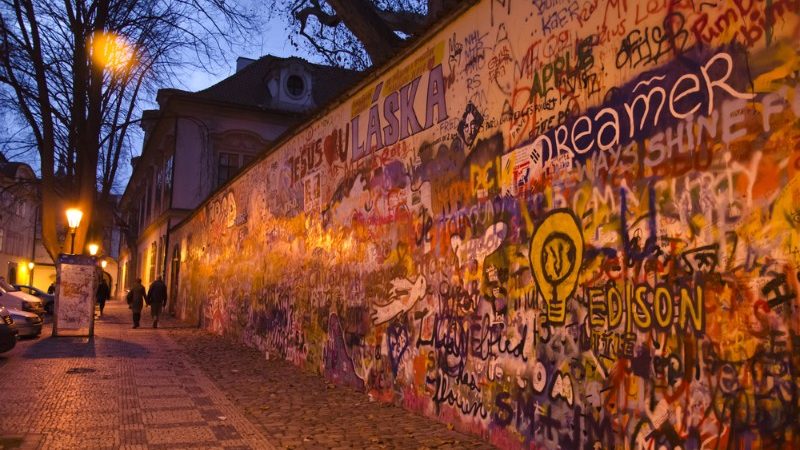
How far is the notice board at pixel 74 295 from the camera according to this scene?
16672mm

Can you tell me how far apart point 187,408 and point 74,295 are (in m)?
10.9

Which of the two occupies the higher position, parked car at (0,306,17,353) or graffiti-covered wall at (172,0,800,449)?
graffiti-covered wall at (172,0,800,449)

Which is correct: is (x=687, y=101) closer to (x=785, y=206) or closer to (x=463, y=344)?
(x=785, y=206)

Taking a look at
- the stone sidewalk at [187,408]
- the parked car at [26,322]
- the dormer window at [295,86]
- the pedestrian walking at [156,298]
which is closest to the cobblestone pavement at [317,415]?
the stone sidewalk at [187,408]

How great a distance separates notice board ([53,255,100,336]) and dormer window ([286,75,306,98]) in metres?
19.0

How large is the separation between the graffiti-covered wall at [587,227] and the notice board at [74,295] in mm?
10484

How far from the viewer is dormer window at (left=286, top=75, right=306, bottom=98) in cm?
3428

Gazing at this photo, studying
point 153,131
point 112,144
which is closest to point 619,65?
point 112,144

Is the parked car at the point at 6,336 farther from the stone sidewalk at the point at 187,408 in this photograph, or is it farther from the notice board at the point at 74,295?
the notice board at the point at 74,295

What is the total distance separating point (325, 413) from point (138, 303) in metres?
15.4

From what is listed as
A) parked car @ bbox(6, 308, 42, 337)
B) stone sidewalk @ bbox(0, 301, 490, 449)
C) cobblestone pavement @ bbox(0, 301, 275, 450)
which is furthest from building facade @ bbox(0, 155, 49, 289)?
stone sidewalk @ bbox(0, 301, 490, 449)

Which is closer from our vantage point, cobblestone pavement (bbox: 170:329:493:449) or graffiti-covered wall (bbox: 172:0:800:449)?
graffiti-covered wall (bbox: 172:0:800:449)

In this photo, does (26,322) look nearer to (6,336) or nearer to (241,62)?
(6,336)

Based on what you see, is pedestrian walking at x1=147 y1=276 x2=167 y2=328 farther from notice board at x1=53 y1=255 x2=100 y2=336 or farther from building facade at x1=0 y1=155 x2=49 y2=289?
building facade at x1=0 y1=155 x2=49 y2=289
